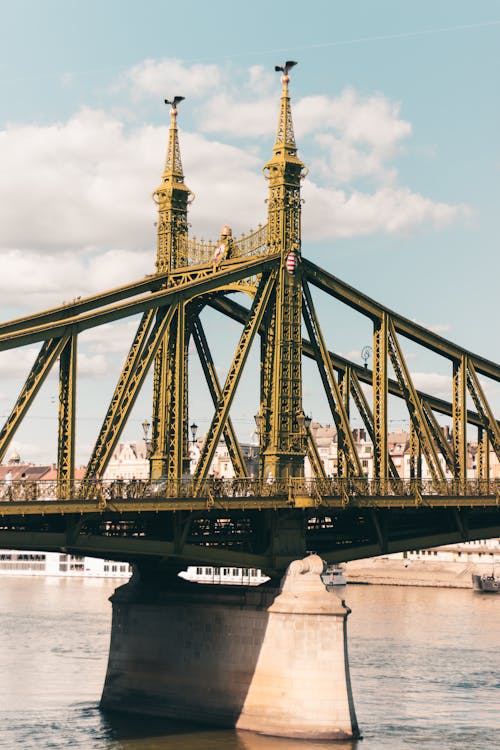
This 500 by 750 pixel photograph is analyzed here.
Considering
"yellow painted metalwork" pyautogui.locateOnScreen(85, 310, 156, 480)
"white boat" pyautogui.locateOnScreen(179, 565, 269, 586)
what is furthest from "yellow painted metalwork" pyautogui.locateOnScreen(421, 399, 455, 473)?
"white boat" pyautogui.locateOnScreen(179, 565, 269, 586)

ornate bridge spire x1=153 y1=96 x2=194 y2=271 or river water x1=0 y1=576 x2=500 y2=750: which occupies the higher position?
ornate bridge spire x1=153 y1=96 x2=194 y2=271

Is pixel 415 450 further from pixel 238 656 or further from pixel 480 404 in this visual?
pixel 238 656

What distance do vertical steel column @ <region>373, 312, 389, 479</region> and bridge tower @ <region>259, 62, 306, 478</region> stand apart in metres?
5.68

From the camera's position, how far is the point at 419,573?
193 metres

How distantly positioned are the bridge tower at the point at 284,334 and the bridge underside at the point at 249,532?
3.89m

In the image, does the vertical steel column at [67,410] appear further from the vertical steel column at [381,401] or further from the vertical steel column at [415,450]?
the vertical steel column at [415,450]


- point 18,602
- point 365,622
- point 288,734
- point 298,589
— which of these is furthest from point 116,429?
point 18,602

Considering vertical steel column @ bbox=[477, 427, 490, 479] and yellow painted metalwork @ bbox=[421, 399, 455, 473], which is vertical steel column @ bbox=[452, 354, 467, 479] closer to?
yellow painted metalwork @ bbox=[421, 399, 455, 473]

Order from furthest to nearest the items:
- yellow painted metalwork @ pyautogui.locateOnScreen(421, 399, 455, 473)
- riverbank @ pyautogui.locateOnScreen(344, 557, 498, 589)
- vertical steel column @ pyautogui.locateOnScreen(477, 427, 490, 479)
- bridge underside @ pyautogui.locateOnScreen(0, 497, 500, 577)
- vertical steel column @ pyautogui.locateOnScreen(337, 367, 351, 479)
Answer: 1. riverbank @ pyautogui.locateOnScreen(344, 557, 498, 589)
2. vertical steel column @ pyautogui.locateOnScreen(477, 427, 490, 479)
3. yellow painted metalwork @ pyautogui.locateOnScreen(421, 399, 455, 473)
4. vertical steel column @ pyautogui.locateOnScreen(337, 367, 351, 479)
5. bridge underside @ pyautogui.locateOnScreen(0, 497, 500, 577)

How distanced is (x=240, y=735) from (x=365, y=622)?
6256 centimetres

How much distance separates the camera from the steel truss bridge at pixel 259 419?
212 ft

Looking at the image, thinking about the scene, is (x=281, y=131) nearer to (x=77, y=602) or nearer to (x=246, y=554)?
(x=246, y=554)

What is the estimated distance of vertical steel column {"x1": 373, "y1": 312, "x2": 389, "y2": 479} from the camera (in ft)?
264

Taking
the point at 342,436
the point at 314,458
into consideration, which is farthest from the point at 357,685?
the point at 342,436
